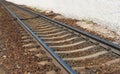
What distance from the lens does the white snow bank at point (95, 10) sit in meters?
12.1

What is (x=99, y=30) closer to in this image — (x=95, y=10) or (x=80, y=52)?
(x=95, y=10)

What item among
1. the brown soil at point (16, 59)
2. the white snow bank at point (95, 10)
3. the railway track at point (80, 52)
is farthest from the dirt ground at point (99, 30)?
the brown soil at point (16, 59)

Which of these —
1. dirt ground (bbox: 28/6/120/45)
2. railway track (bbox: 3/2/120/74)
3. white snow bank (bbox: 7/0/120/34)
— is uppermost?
white snow bank (bbox: 7/0/120/34)

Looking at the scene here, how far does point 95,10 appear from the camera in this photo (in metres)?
14.1

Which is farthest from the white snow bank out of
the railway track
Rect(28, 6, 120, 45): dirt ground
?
the railway track

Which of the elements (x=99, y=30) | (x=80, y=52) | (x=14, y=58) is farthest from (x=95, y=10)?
(x=14, y=58)

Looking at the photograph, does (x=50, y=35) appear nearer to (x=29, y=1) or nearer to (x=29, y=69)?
(x=29, y=69)

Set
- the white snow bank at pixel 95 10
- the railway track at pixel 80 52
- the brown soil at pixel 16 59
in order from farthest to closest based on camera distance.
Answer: the white snow bank at pixel 95 10 → the brown soil at pixel 16 59 → the railway track at pixel 80 52

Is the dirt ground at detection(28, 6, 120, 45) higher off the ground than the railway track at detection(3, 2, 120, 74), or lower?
lower

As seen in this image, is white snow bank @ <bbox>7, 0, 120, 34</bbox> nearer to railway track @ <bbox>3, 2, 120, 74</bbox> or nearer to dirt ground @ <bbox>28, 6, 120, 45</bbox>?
dirt ground @ <bbox>28, 6, 120, 45</bbox>

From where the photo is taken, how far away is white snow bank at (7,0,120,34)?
1212 cm

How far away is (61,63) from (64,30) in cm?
540

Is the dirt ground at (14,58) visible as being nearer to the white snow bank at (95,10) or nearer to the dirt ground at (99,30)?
the dirt ground at (99,30)

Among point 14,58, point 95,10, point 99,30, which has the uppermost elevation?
point 95,10
